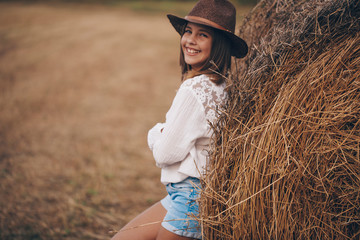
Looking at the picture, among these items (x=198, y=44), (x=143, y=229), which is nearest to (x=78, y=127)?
(x=143, y=229)

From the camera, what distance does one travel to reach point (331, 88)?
5.03 ft

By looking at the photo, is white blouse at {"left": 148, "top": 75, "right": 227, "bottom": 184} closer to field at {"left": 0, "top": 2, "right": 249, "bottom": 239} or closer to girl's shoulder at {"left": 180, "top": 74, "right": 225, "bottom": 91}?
girl's shoulder at {"left": 180, "top": 74, "right": 225, "bottom": 91}

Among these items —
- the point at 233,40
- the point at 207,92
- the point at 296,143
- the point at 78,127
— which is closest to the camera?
the point at 296,143

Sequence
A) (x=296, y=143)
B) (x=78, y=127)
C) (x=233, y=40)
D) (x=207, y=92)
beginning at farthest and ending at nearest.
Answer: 1. (x=78, y=127)
2. (x=233, y=40)
3. (x=207, y=92)
4. (x=296, y=143)

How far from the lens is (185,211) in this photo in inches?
64.9

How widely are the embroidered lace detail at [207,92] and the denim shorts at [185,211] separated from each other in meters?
0.41

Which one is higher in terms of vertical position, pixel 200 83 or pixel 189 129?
pixel 200 83

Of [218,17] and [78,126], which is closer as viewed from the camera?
[218,17]

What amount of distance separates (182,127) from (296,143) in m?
A: 0.61

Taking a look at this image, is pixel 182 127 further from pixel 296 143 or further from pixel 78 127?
pixel 78 127

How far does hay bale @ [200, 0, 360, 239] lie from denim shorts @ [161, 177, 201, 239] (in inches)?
3.2

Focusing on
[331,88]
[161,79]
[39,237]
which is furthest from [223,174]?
[161,79]

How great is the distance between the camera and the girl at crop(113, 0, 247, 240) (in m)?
1.61

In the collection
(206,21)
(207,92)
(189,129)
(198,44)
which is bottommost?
(189,129)
